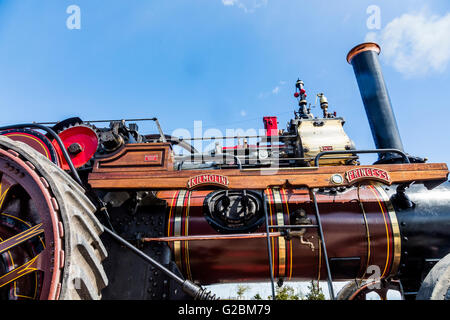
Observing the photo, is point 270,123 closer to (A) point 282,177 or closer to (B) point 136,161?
(A) point 282,177

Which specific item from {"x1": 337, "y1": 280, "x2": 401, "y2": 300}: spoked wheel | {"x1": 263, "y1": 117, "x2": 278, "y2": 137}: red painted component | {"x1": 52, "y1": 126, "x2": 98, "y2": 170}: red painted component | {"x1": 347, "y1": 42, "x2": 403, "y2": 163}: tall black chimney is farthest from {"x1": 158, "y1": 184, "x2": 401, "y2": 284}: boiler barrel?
{"x1": 263, "y1": 117, "x2": 278, "y2": 137}: red painted component

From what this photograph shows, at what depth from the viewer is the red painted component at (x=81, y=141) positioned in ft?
11.7

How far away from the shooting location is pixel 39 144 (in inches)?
124

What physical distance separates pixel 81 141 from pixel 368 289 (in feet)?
14.5

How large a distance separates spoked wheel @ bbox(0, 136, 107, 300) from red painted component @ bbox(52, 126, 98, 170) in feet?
3.24

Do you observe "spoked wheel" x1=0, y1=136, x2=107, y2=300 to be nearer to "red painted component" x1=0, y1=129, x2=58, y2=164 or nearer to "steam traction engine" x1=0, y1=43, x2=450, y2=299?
"steam traction engine" x1=0, y1=43, x2=450, y2=299

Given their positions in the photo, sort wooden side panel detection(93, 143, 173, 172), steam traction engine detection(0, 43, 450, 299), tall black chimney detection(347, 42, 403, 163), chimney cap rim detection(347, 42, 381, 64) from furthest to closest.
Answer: chimney cap rim detection(347, 42, 381, 64) < tall black chimney detection(347, 42, 403, 163) < wooden side panel detection(93, 143, 173, 172) < steam traction engine detection(0, 43, 450, 299)

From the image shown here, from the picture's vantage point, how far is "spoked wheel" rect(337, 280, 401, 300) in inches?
140

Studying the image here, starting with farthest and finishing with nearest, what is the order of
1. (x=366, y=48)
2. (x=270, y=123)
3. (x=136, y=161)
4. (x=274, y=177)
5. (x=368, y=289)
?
1. (x=270, y=123)
2. (x=366, y=48)
3. (x=368, y=289)
4. (x=136, y=161)
5. (x=274, y=177)

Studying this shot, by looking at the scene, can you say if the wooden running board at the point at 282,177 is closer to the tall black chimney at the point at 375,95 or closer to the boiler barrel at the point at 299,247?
the boiler barrel at the point at 299,247

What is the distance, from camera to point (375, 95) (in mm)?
4629

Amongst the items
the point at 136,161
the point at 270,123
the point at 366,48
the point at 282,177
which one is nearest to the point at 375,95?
the point at 366,48

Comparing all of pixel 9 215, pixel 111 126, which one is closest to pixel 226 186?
pixel 111 126
